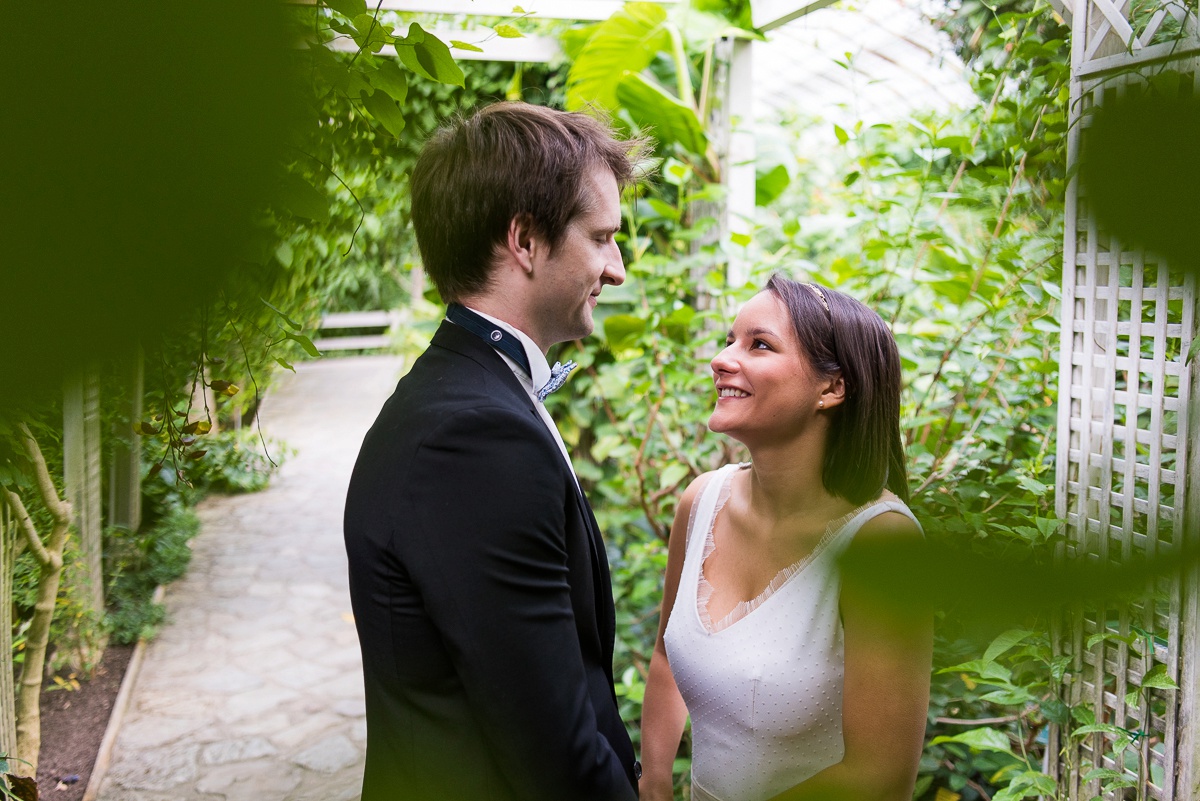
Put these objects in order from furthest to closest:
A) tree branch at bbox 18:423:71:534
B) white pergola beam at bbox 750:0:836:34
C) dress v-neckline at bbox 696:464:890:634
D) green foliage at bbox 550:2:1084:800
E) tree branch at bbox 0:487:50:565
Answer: white pergola beam at bbox 750:0:836:34 → tree branch at bbox 18:423:71:534 → tree branch at bbox 0:487:50:565 → green foliage at bbox 550:2:1084:800 → dress v-neckline at bbox 696:464:890:634

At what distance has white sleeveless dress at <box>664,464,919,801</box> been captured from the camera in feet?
4.45

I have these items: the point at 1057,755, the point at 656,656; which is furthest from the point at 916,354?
the point at 656,656

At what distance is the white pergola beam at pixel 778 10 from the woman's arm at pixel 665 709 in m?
1.94

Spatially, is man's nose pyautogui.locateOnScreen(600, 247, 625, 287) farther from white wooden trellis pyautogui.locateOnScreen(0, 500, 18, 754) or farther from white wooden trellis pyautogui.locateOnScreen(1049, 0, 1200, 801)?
white wooden trellis pyautogui.locateOnScreen(0, 500, 18, 754)

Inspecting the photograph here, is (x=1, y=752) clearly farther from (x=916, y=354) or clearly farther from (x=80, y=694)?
(x=916, y=354)

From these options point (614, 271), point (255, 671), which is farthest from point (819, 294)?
point (255, 671)

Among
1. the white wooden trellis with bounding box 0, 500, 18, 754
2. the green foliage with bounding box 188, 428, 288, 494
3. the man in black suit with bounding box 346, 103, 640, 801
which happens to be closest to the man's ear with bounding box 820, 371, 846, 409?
the man in black suit with bounding box 346, 103, 640, 801

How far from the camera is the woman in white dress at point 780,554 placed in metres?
1.36

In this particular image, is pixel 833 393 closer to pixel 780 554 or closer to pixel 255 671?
pixel 780 554

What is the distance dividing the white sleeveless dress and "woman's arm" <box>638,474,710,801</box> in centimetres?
9

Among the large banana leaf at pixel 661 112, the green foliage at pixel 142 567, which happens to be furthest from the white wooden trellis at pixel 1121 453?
the green foliage at pixel 142 567

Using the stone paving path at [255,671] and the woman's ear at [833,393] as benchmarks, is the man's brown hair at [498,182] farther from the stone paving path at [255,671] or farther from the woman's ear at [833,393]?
the stone paving path at [255,671]

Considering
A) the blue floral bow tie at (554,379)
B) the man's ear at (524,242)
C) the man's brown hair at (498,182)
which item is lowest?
the blue floral bow tie at (554,379)

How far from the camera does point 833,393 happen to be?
4.80ft
